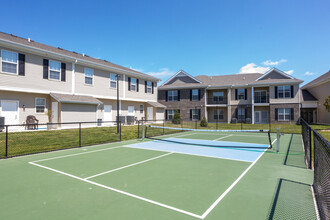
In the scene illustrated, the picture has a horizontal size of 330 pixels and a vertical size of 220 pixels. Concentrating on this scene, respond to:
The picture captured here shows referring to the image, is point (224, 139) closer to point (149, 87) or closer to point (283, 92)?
point (149, 87)

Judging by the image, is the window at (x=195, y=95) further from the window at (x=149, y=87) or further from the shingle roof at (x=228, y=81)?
the window at (x=149, y=87)

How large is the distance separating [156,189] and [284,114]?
2867 centimetres

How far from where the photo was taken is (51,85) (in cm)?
1692

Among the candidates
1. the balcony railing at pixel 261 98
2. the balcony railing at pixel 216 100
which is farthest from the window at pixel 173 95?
the balcony railing at pixel 261 98

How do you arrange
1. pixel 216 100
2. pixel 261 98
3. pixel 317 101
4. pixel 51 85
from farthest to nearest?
→ 1. pixel 216 100
2. pixel 261 98
3. pixel 317 101
4. pixel 51 85

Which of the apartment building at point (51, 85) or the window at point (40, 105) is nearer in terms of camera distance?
the apartment building at point (51, 85)

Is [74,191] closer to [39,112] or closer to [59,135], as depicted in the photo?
[59,135]

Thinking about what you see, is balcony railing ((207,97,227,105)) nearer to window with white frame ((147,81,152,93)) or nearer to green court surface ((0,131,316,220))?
window with white frame ((147,81,152,93))

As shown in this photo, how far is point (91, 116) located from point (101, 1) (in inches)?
399

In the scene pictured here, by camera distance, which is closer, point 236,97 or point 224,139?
point 224,139

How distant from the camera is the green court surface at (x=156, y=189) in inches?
140

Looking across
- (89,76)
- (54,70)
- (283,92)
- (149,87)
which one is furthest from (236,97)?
(54,70)

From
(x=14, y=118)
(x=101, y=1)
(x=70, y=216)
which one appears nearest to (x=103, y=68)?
(x=101, y=1)

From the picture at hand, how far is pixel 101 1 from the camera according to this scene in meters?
15.5
